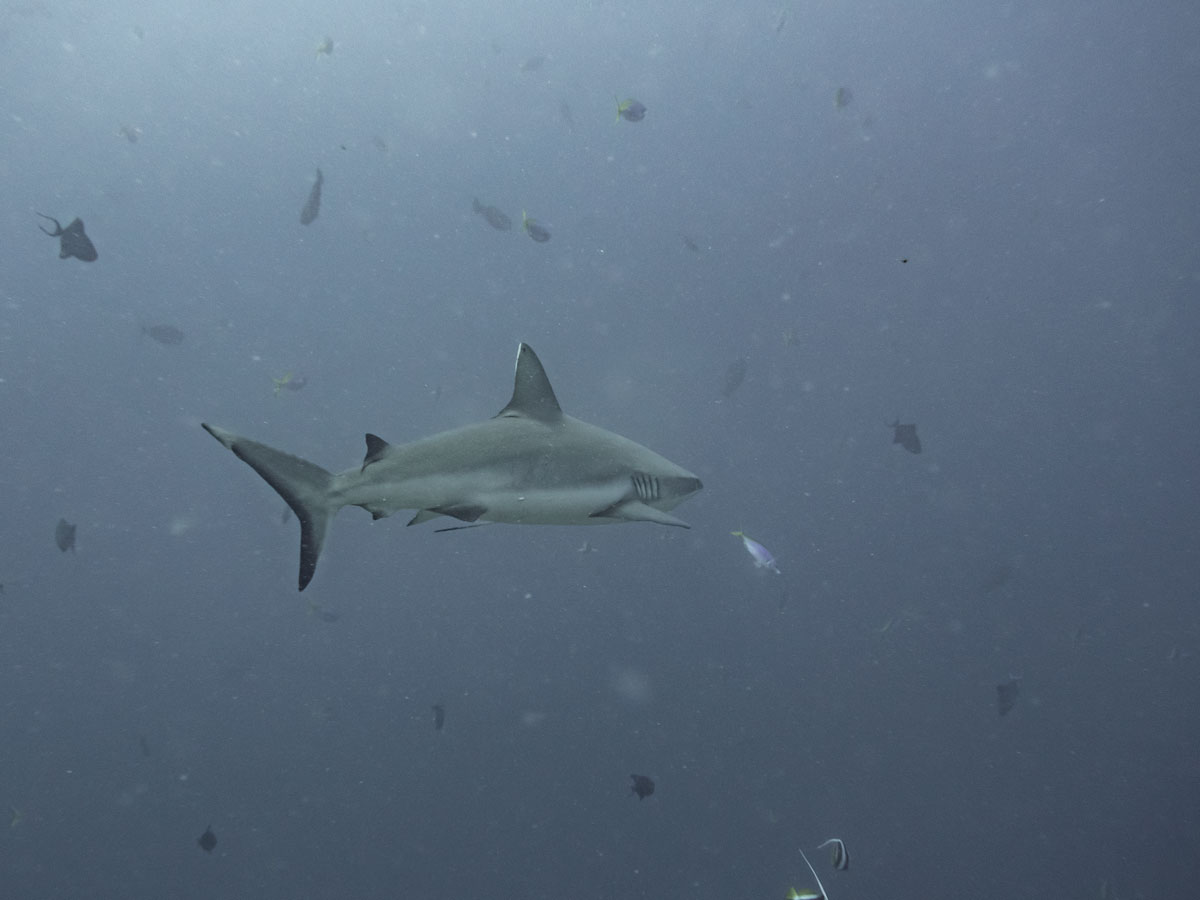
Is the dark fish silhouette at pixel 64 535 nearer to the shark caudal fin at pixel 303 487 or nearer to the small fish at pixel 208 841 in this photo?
the small fish at pixel 208 841

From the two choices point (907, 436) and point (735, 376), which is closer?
point (907, 436)

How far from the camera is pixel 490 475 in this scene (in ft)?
12.8

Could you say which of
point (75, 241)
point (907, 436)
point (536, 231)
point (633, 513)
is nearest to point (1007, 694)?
point (907, 436)

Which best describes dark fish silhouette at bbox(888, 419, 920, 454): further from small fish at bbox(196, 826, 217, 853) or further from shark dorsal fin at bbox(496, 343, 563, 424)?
small fish at bbox(196, 826, 217, 853)

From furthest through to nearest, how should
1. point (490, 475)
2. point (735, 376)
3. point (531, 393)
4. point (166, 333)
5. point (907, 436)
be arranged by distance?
1. point (735, 376)
2. point (166, 333)
3. point (907, 436)
4. point (531, 393)
5. point (490, 475)

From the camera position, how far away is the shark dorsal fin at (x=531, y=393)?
4555 mm

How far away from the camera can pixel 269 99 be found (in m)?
37.4

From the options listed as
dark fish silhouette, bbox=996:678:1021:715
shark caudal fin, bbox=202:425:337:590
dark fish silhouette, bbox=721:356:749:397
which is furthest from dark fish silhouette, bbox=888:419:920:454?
shark caudal fin, bbox=202:425:337:590

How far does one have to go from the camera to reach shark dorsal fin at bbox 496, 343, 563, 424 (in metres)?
4.55

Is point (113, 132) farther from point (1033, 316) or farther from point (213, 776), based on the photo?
point (1033, 316)

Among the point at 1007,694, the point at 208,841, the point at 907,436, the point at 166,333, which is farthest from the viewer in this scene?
the point at 166,333

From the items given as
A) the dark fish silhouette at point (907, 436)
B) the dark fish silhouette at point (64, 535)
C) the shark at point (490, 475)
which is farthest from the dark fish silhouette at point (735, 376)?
the dark fish silhouette at point (64, 535)

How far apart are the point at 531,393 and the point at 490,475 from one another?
874 millimetres

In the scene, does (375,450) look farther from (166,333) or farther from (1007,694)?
(1007,694)
